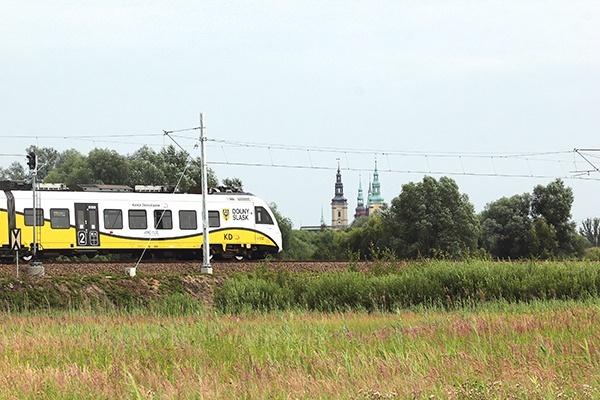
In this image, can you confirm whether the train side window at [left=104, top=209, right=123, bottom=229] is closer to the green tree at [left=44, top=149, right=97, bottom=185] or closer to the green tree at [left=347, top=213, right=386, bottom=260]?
the green tree at [left=347, top=213, right=386, bottom=260]

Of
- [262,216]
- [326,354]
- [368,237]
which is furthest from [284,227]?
[326,354]

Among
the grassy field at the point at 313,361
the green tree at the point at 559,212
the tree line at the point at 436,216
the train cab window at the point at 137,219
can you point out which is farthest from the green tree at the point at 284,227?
the grassy field at the point at 313,361

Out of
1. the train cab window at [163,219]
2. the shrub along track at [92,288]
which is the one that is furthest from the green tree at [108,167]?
the shrub along track at [92,288]

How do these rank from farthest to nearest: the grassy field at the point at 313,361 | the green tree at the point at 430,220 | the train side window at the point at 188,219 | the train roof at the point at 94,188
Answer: the green tree at the point at 430,220
the train side window at the point at 188,219
the train roof at the point at 94,188
the grassy field at the point at 313,361

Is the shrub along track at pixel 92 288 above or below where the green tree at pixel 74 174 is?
below

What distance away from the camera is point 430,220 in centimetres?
7569

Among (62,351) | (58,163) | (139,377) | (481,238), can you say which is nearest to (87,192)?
(62,351)

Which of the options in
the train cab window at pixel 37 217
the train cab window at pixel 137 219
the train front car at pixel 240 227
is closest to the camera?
the train cab window at pixel 37 217

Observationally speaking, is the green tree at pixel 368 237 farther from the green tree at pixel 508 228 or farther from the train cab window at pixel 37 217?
the train cab window at pixel 37 217

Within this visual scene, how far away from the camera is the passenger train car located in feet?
126

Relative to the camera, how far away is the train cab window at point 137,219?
41.3m

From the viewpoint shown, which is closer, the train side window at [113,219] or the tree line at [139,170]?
the train side window at [113,219]

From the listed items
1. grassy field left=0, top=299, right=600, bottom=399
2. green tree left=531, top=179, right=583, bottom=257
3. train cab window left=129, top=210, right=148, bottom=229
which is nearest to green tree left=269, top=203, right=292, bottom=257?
green tree left=531, top=179, right=583, bottom=257

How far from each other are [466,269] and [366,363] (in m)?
15.6
